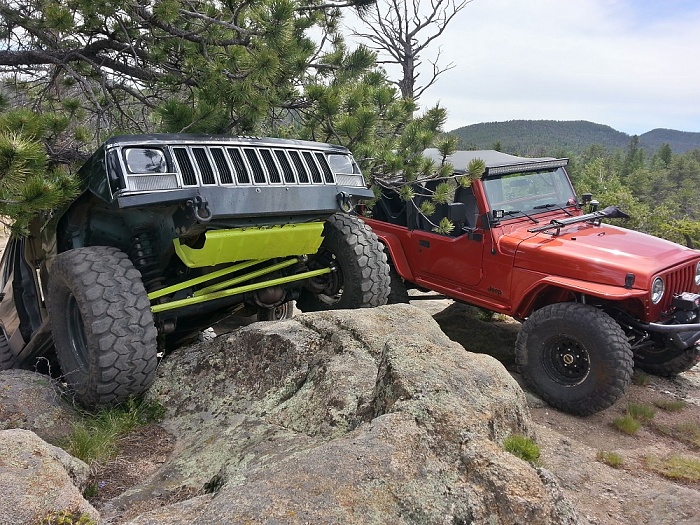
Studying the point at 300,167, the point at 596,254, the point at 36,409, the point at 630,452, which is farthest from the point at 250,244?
the point at 630,452

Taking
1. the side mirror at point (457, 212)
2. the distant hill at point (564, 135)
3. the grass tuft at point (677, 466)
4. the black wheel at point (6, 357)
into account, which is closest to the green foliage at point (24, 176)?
the black wheel at point (6, 357)

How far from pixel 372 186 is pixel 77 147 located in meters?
2.44

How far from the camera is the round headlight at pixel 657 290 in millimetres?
4184

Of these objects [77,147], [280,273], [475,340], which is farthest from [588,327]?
[77,147]

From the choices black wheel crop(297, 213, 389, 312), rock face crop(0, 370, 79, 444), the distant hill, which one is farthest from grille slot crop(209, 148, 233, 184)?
the distant hill

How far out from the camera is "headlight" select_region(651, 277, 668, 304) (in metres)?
4.18

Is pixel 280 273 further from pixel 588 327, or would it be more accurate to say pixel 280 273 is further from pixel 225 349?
pixel 588 327

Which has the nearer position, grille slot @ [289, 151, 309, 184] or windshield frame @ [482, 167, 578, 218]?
grille slot @ [289, 151, 309, 184]

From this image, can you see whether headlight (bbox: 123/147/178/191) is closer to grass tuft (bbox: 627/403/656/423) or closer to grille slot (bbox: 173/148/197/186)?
grille slot (bbox: 173/148/197/186)

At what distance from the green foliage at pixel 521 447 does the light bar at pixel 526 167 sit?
3218mm

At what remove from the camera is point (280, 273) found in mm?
4145

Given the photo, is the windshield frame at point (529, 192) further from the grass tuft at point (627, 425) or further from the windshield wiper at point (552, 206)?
the grass tuft at point (627, 425)

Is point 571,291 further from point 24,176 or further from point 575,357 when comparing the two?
point 24,176

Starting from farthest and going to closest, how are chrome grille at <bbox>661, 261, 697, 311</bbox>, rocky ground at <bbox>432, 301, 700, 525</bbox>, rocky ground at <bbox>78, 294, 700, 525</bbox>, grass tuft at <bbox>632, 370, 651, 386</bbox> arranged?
grass tuft at <bbox>632, 370, 651, 386</bbox>
chrome grille at <bbox>661, 261, 697, 311</bbox>
rocky ground at <bbox>432, 301, 700, 525</bbox>
rocky ground at <bbox>78, 294, 700, 525</bbox>
